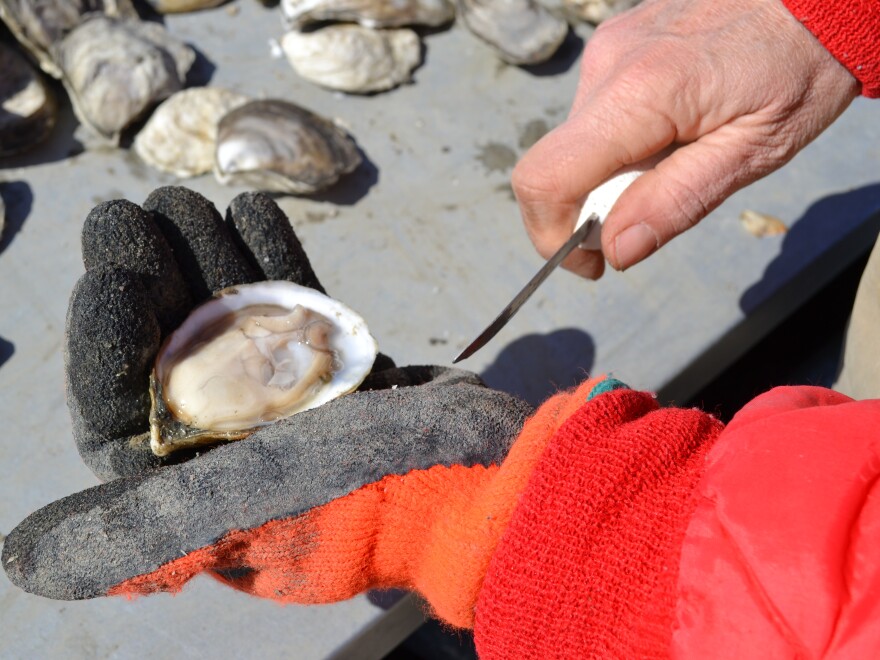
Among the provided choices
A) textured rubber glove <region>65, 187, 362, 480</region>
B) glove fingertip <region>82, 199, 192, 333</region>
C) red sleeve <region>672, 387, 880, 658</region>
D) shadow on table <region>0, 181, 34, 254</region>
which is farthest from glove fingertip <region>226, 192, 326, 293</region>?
shadow on table <region>0, 181, 34, 254</region>

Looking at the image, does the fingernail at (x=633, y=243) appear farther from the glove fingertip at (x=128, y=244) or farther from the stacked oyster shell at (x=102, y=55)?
the stacked oyster shell at (x=102, y=55)

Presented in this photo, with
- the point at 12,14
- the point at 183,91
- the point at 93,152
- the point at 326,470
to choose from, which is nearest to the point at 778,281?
the point at 326,470

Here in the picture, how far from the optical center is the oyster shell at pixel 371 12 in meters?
2.15

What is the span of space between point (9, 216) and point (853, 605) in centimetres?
186

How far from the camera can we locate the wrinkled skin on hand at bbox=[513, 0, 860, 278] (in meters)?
1.06

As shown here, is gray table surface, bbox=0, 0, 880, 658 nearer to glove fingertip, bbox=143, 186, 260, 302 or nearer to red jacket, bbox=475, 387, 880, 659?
glove fingertip, bbox=143, 186, 260, 302

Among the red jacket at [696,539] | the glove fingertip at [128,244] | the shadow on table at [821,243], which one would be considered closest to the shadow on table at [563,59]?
the shadow on table at [821,243]

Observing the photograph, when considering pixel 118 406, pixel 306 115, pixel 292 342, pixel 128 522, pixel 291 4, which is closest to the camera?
pixel 128 522

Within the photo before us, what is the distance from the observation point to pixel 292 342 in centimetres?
129

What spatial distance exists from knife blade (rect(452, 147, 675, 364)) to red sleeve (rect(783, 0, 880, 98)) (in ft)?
0.85

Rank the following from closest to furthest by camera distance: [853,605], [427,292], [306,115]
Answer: [853,605] → [427,292] → [306,115]

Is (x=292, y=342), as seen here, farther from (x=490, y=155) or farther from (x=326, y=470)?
(x=490, y=155)

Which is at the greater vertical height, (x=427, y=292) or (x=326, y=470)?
(x=326, y=470)

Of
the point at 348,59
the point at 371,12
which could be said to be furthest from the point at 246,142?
the point at 371,12
